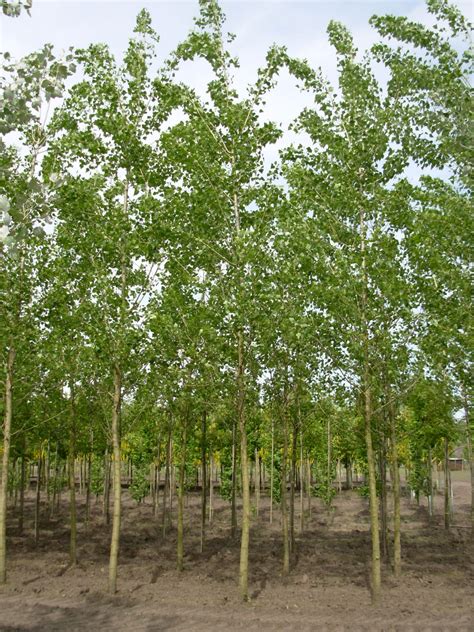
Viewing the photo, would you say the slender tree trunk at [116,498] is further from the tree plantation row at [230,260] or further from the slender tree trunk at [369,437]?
the slender tree trunk at [369,437]

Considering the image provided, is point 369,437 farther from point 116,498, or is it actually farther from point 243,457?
point 116,498

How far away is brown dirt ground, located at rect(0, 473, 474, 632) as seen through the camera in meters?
11.3

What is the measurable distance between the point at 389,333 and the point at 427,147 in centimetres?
480

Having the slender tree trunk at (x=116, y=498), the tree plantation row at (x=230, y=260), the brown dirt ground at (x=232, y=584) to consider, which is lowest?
the brown dirt ground at (x=232, y=584)

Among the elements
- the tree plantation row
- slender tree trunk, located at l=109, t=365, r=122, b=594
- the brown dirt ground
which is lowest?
the brown dirt ground

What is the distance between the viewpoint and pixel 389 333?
13750 millimetres

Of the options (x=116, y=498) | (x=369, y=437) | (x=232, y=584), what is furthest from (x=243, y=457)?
(x=232, y=584)

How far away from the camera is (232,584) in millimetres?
15266

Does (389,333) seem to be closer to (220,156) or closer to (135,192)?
(220,156)

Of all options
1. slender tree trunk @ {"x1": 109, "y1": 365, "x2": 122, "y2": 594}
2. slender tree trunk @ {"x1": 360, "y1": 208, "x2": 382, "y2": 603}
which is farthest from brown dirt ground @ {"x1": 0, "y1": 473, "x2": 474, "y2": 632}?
slender tree trunk @ {"x1": 360, "y1": 208, "x2": 382, "y2": 603}

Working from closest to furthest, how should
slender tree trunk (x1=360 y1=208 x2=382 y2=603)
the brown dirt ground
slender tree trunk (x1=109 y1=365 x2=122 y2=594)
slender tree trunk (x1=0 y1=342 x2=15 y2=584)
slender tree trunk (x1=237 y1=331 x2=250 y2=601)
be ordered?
1. the brown dirt ground
2. slender tree trunk (x1=360 y1=208 x2=382 y2=603)
3. slender tree trunk (x1=237 y1=331 x2=250 y2=601)
4. slender tree trunk (x1=109 y1=365 x2=122 y2=594)
5. slender tree trunk (x1=0 y1=342 x2=15 y2=584)

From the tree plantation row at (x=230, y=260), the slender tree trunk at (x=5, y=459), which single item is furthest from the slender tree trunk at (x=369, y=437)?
the slender tree trunk at (x=5, y=459)

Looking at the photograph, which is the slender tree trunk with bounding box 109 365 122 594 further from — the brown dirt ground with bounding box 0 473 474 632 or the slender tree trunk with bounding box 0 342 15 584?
the slender tree trunk with bounding box 0 342 15 584

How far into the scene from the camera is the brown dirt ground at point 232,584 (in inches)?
444
